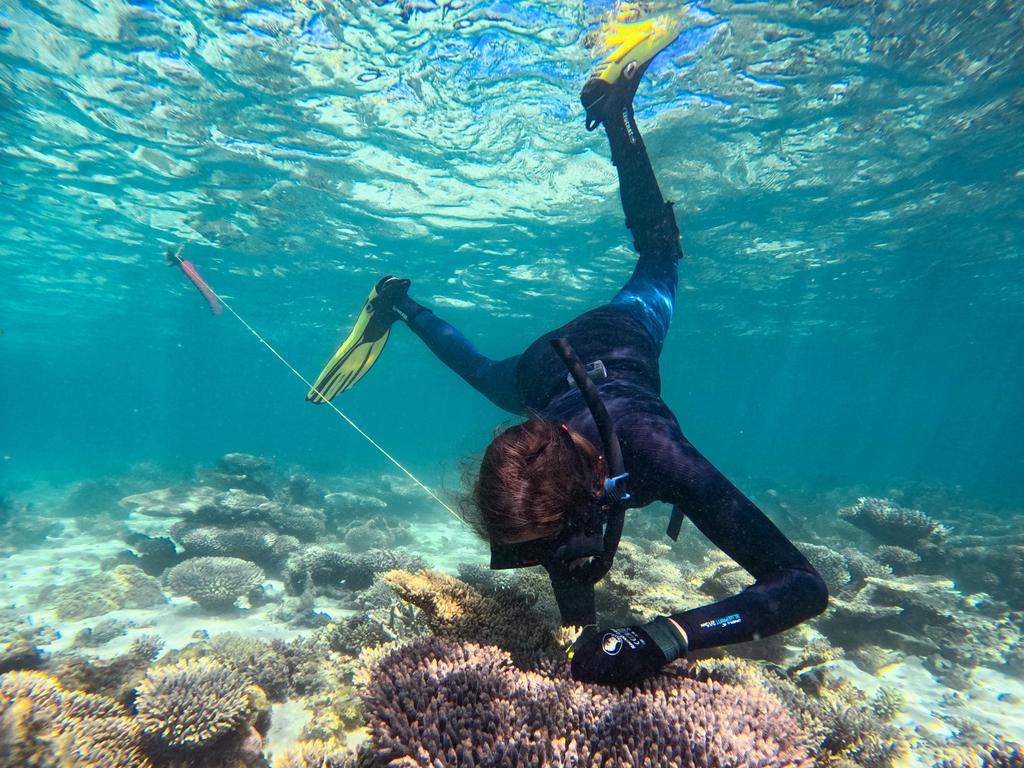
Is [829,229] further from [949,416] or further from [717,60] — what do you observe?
[949,416]

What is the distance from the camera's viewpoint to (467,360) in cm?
691

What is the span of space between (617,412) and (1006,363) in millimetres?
70604

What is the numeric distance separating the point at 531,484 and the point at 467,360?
15.6 ft

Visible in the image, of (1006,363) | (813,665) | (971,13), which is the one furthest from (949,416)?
(813,665)

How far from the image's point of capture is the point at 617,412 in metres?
3.25

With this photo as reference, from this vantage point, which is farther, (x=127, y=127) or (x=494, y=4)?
(x=127, y=127)

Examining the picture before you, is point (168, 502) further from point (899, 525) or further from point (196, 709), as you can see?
point (899, 525)

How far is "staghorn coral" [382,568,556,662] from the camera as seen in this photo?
9.83 ft

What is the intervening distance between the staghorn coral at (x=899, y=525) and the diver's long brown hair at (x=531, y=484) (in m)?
12.1

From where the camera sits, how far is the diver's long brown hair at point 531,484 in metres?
2.30

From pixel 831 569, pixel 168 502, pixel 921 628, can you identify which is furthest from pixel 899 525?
pixel 168 502

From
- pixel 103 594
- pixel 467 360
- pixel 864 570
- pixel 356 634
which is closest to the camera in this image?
pixel 356 634

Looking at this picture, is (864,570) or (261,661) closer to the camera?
(261,661)

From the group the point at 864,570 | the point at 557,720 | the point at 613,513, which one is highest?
the point at 613,513
